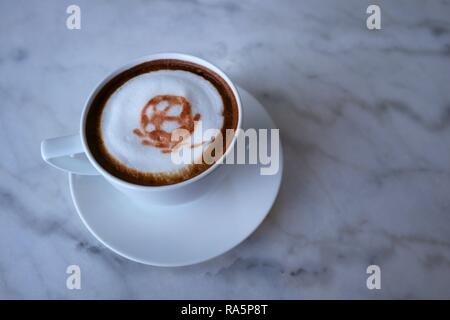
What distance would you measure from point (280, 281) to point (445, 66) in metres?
0.65

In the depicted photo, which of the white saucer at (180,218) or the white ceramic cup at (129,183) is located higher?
the white ceramic cup at (129,183)

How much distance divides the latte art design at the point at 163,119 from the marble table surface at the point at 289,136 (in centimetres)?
24

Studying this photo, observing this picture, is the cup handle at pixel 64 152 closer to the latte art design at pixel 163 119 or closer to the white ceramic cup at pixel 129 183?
the white ceramic cup at pixel 129 183

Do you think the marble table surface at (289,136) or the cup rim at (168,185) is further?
the marble table surface at (289,136)

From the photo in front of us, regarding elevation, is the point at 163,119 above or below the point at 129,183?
above

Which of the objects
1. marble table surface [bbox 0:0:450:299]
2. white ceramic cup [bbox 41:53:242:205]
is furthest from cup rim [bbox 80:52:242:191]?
marble table surface [bbox 0:0:450:299]

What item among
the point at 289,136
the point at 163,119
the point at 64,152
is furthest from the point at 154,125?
the point at 289,136

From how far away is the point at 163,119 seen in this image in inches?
28.5

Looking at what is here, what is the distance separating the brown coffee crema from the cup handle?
0.03 meters

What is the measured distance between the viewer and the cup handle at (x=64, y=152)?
2.42 ft

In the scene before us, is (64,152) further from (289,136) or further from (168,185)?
(289,136)

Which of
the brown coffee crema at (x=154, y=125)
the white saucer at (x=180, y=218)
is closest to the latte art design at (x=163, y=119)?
the brown coffee crema at (x=154, y=125)

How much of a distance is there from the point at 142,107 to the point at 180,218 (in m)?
0.20

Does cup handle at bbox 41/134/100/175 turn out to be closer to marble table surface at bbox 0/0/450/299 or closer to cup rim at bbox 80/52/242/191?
cup rim at bbox 80/52/242/191
